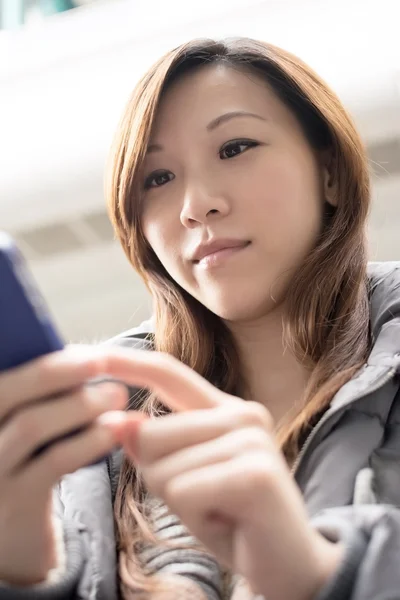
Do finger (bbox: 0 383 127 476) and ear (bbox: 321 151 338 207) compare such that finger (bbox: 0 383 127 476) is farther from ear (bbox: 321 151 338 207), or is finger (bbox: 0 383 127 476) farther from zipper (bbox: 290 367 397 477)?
ear (bbox: 321 151 338 207)

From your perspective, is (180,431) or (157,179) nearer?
(180,431)

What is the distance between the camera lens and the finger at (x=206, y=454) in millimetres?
358

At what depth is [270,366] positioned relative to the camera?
71 centimetres

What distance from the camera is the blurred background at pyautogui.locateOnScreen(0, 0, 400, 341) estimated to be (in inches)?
32.9

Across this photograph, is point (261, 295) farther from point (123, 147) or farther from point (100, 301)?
point (100, 301)

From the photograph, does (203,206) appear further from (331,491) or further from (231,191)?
(331,491)

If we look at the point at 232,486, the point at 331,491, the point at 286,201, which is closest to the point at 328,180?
the point at 286,201

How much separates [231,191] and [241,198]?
0.04 ft

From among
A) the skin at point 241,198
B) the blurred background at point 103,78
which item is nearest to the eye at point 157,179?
the skin at point 241,198

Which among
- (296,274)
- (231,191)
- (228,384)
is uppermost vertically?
(231,191)

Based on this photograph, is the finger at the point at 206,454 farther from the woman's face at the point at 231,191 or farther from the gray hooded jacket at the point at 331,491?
the woman's face at the point at 231,191

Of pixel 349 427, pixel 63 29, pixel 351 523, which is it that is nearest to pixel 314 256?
pixel 349 427

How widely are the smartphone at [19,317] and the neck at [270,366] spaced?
0.34m

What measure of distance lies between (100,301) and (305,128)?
52 centimetres
